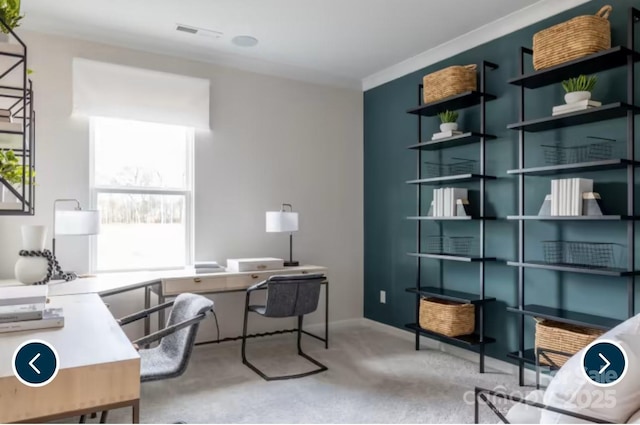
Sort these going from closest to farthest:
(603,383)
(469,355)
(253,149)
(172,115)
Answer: (603,383) < (469,355) < (172,115) < (253,149)

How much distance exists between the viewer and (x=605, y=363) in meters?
1.42

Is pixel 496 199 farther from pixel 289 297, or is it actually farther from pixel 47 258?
pixel 47 258

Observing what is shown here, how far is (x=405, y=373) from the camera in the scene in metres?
3.30

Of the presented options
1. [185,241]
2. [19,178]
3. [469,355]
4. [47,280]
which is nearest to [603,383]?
[19,178]

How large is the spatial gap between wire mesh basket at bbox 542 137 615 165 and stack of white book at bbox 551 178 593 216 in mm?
216

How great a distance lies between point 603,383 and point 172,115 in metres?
3.61

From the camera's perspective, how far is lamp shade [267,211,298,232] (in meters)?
3.94

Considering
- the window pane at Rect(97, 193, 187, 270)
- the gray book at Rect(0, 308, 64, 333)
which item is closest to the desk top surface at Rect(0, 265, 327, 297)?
the window pane at Rect(97, 193, 187, 270)

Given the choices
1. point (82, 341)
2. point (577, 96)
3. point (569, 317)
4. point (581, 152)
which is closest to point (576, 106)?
point (577, 96)

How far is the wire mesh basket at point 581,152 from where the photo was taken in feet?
9.23

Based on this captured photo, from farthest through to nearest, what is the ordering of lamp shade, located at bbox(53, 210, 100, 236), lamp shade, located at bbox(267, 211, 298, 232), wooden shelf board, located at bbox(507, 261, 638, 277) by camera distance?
lamp shade, located at bbox(267, 211, 298, 232) < lamp shade, located at bbox(53, 210, 100, 236) < wooden shelf board, located at bbox(507, 261, 638, 277)

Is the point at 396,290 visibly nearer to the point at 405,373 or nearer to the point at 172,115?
the point at 405,373

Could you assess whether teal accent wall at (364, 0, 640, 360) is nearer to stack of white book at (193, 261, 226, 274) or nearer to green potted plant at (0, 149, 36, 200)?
stack of white book at (193, 261, 226, 274)

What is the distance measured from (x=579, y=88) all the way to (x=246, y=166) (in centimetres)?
281
